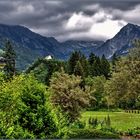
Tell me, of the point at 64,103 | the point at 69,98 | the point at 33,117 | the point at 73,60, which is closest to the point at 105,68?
the point at 73,60

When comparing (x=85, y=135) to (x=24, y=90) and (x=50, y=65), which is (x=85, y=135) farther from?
(x=50, y=65)

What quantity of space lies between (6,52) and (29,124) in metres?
97.5

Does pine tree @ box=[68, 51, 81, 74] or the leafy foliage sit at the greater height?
pine tree @ box=[68, 51, 81, 74]

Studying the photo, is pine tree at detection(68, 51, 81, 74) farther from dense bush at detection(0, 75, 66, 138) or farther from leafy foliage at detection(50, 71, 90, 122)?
dense bush at detection(0, 75, 66, 138)

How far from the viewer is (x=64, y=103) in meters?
50.8

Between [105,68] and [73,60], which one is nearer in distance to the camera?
[73,60]

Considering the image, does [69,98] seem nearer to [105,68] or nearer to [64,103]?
[64,103]

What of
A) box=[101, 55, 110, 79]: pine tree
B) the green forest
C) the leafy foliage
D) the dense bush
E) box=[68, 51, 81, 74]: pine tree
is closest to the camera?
the dense bush

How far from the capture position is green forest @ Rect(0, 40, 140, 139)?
25828 millimetres

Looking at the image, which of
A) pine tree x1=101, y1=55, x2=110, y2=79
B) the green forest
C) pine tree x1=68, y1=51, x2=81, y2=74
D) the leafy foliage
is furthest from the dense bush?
pine tree x1=101, y1=55, x2=110, y2=79

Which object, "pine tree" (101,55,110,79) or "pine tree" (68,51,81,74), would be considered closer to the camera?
"pine tree" (68,51,81,74)

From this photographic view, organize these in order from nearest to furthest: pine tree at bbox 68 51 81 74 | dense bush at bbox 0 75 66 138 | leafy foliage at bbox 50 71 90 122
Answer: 1. dense bush at bbox 0 75 66 138
2. leafy foliage at bbox 50 71 90 122
3. pine tree at bbox 68 51 81 74

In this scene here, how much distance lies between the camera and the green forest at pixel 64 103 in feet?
84.7

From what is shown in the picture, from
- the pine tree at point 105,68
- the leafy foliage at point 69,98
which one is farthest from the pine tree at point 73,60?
the leafy foliage at point 69,98
